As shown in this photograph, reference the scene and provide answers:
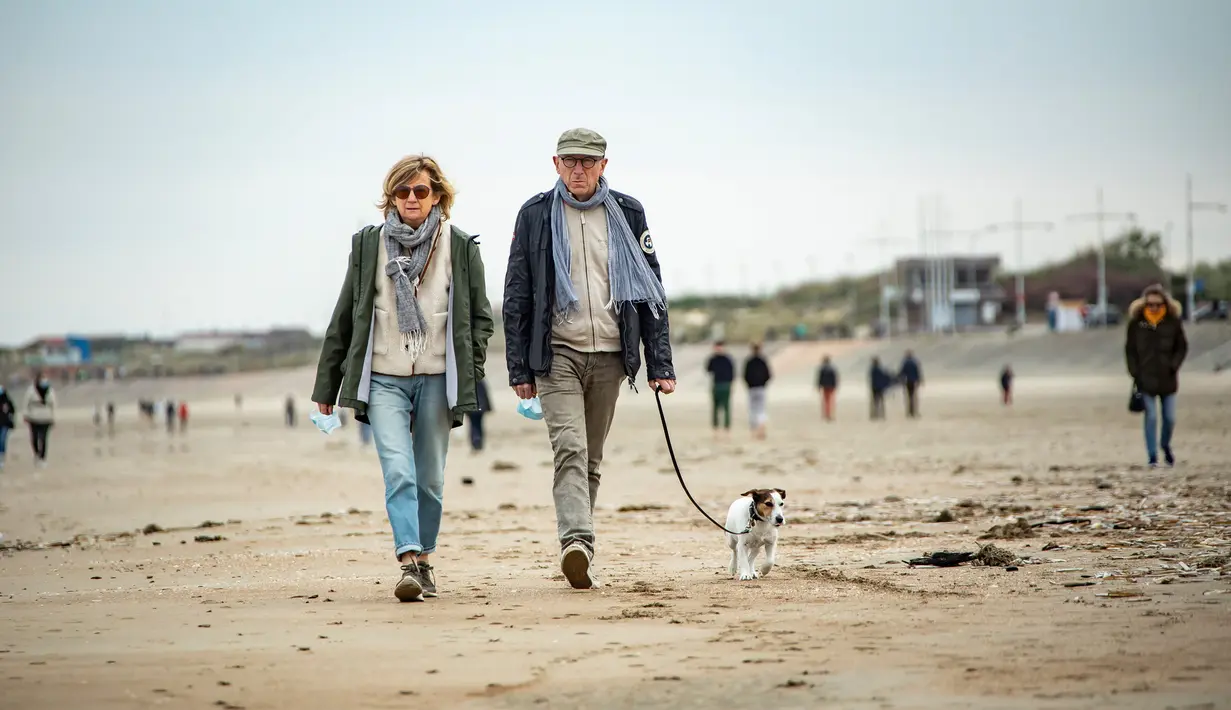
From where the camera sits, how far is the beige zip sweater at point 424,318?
6.61 meters

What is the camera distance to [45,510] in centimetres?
1430

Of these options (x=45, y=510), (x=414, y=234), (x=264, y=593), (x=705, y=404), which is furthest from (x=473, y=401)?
(x=705, y=404)

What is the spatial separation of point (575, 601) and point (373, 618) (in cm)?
91

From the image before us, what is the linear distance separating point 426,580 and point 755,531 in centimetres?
169

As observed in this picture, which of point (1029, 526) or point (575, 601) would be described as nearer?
point (575, 601)

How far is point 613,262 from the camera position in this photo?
6883 millimetres

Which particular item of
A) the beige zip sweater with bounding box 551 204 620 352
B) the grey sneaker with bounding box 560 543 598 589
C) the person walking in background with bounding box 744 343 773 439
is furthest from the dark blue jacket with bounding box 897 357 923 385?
the grey sneaker with bounding box 560 543 598 589

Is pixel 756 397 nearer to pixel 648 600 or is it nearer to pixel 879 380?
pixel 879 380

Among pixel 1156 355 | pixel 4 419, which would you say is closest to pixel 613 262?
pixel 1156 355

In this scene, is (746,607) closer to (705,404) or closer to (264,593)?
(264,593)

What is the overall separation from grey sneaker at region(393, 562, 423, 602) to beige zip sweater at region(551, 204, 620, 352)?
1.31 m

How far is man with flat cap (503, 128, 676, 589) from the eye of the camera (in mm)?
6832

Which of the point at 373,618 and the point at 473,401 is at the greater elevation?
the point at 473,401

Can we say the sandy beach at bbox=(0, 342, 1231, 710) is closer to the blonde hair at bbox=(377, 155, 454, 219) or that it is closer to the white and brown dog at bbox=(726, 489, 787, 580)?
the white and brown dog at bbox=(726, 489, 787, 580)
